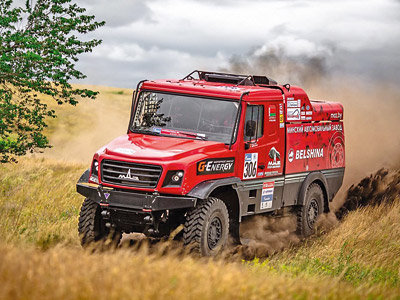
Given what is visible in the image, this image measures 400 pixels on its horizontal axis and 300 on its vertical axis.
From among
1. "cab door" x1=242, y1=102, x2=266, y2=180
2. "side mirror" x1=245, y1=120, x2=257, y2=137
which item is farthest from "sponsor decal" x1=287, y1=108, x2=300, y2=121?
"side mirror" x1=245, y1=120, x2=257, y2=137

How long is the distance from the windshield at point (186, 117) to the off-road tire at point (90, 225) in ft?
5.46

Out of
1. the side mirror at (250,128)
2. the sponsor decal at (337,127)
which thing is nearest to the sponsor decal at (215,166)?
the side mirror at (250,128)

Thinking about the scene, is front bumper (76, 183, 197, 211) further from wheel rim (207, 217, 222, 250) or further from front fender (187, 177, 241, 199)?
wheel rim (207, 217, 222, 250)

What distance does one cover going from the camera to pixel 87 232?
11070 millimetres

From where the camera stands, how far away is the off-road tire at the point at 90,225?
36.3 feet

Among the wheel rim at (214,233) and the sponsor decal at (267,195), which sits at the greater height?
the sponsor decal at (267,195)

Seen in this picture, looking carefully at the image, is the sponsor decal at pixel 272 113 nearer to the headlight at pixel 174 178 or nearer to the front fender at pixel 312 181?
the front fender at pixel 312 181

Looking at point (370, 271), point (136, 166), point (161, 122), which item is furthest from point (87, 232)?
point (370, 271)

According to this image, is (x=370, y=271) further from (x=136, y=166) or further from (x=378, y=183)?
(x=378, y=183)

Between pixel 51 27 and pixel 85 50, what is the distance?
935mm

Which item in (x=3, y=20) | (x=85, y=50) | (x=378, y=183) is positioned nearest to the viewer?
(x=3, y=20)

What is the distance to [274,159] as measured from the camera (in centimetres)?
1266

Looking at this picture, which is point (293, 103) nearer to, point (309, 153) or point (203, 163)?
point (309, 153)

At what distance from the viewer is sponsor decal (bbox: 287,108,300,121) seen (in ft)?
43.6
